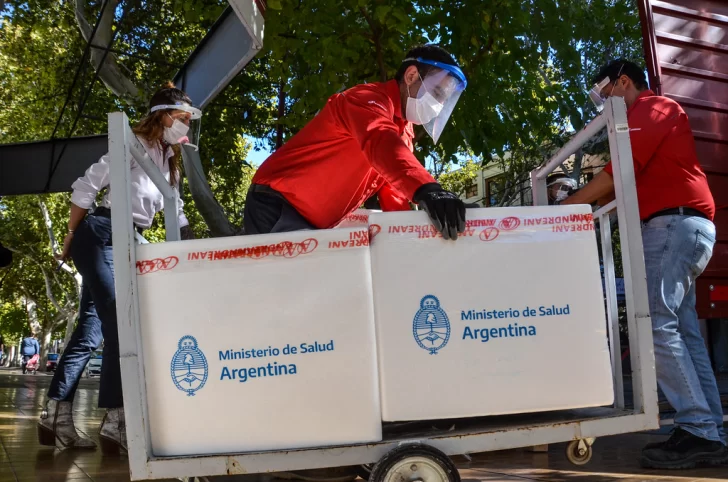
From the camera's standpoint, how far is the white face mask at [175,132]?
161 inches

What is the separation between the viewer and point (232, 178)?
13406 millimetres

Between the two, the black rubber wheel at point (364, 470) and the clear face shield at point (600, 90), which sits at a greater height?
the clear face shield at point (600, 90)

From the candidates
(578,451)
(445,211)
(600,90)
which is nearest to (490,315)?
(445,211)

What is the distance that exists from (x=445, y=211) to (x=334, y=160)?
2.58 feet

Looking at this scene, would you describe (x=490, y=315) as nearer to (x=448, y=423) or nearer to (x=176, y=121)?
(x=448, y=423)

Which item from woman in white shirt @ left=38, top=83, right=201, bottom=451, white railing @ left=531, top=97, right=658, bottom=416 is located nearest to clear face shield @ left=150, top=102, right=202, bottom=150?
woman in white shirt @ left=38, top=83, right=201, bottom=451

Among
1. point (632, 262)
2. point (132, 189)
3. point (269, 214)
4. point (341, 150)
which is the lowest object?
point (632, 262)

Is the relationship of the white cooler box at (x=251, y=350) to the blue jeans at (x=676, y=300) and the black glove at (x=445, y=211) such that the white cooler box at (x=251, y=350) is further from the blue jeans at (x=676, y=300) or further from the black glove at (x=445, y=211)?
the blue jeans at (x=676, y=300)

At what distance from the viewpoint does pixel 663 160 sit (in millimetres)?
3576

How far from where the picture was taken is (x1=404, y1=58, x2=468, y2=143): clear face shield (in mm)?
3016

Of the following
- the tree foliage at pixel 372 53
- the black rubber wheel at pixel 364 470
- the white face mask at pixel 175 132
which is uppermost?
the tree foliage at pixel 372 53

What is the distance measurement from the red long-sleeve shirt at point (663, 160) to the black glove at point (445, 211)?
1.51 m

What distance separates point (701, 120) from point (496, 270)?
3.48 m

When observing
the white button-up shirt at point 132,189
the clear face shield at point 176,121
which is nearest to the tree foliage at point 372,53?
the clear face shield at point 176,121
